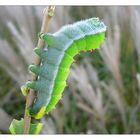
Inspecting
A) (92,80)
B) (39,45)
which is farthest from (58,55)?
(92,80)

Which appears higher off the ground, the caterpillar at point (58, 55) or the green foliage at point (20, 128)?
the caterpillar at point (58, 55)

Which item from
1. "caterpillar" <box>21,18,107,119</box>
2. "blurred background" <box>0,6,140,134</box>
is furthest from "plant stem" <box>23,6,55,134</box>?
"blurred background" <box>0,6,140,134</box>

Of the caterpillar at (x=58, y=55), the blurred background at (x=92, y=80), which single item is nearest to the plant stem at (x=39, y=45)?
the caterpillar at (x=58, y=55)

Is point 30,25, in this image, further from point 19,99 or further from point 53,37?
point 53,37

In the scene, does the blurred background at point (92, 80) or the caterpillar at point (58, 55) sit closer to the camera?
the caterpillar at point (58, 55)

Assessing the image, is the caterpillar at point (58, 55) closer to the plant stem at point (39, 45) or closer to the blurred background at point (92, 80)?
the plant stem at point (39, 45)

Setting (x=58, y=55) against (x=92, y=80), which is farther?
(x=92, y=80)

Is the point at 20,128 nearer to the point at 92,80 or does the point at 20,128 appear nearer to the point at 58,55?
the point at 58,55
